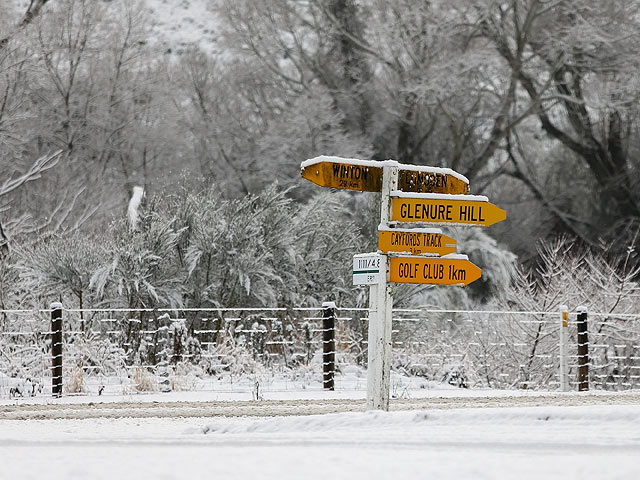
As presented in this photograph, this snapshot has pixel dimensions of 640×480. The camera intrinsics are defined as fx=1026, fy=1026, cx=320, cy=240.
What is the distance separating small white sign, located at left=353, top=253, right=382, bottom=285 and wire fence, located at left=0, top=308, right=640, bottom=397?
3.97 m

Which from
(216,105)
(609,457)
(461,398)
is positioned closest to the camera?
(609,457)

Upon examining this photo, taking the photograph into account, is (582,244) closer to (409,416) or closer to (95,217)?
(95,217)

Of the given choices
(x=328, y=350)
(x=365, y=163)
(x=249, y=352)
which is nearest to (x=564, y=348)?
(x=328, y=350)

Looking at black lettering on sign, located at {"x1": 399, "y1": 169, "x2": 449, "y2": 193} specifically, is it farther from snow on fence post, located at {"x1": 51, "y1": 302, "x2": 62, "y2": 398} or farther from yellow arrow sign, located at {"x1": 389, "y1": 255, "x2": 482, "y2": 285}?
snow on fence post, located at {"x1": 51, "y1": 302, "x2": 62, "y2": 398}

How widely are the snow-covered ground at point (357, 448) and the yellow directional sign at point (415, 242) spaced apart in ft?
5.84

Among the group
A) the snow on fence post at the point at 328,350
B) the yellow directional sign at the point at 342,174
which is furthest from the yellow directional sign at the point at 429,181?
the snow on fence post at the point at 328,350

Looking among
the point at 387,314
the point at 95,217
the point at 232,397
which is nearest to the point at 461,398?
the point at 232,397

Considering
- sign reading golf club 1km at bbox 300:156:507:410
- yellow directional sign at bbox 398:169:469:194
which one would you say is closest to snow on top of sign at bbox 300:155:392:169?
sign reading golf club 1km at bbox 300:156:507:410

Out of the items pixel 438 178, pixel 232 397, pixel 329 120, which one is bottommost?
pixel 232 397

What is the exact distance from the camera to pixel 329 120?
38.6 m

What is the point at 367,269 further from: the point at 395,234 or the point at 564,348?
the point at 564,348

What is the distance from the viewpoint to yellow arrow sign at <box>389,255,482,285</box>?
10.2 metres

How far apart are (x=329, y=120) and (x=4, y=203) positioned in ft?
41.1

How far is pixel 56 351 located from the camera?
14617 mm
